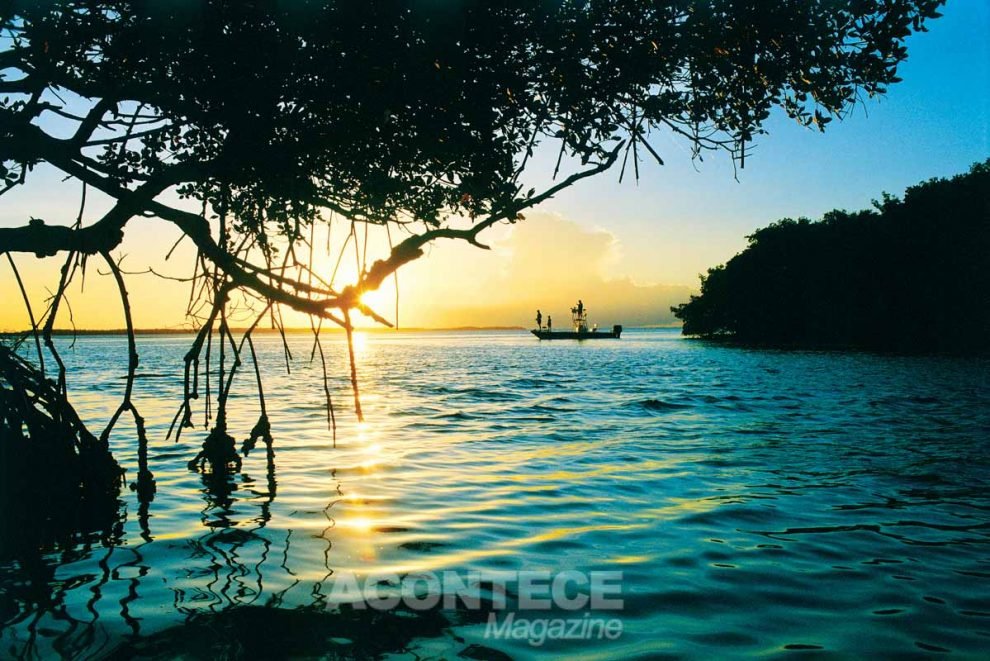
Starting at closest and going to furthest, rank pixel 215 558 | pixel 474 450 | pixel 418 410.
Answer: pixel 215 558
pixel 474 450
pixel 418 410

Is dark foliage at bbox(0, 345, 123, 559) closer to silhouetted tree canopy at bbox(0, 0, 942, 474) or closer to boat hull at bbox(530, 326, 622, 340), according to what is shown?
silhouetted tree canopy at bbox(0, 0, 942, 474)

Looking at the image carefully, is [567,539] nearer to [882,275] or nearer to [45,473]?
[45,473]

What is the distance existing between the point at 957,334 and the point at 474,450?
231ft

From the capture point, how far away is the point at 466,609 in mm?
5543

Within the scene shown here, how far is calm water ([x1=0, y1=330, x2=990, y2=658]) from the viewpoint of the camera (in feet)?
16.7

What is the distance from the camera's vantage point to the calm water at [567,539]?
5.09m

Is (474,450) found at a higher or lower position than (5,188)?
lower

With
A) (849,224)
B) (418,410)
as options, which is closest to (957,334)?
(849,224)

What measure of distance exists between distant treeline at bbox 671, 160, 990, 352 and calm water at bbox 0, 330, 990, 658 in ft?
192

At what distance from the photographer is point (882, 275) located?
74562 mm

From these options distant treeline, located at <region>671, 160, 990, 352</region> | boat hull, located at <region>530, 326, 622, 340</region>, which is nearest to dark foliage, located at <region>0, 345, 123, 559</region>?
distant treeline, located at <region>671, 160, 990, 352</region>

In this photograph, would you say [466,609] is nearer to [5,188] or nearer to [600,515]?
[600,515]

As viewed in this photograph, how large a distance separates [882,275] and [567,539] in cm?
7891

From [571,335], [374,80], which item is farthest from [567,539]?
[571,335]
